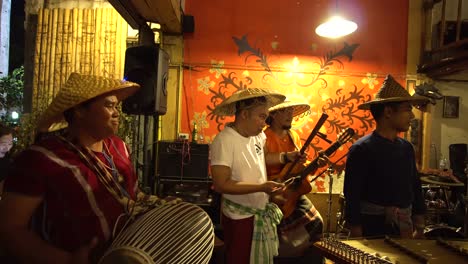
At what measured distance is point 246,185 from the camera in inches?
94.2

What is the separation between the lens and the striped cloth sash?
8.16 ft

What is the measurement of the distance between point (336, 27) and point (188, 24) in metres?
1.97

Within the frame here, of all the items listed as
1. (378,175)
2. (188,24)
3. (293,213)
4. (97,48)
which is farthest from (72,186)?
(97,48)

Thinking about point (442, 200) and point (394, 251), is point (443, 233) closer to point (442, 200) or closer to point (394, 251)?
point (442, 200)

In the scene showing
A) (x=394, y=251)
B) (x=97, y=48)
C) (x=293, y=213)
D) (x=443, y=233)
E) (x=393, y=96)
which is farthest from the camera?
(x=97, y=48)

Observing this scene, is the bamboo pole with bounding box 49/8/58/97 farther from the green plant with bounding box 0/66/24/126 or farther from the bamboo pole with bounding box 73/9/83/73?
the green plant with bounding box 0/66/24/126

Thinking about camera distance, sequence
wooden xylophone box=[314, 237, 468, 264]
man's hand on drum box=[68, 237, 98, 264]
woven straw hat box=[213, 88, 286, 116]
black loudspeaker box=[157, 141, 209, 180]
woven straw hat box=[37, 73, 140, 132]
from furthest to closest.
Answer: black loudspeaker box=[157, 141, 209, 180] → woven straw hat box=[213, 88, 286, 116] → wooden xylophone box=[314, 237, 468, 264] → woven straw hat box=[37, 73, 140, 132] → man's hand on drum box=[68, 237, 98, 264]

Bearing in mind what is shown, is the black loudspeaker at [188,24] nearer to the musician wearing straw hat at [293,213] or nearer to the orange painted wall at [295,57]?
the orange painted wall at [295,57]

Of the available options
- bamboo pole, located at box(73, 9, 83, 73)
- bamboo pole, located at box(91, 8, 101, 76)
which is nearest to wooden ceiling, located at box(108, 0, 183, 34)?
bamboo pole, located at box(91, 8, 101, 76)

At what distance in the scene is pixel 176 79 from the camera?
5285 millimetres

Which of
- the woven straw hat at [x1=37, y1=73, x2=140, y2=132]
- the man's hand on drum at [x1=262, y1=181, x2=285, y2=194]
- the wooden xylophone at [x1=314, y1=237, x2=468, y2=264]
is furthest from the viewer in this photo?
the man's hand on drum at [x1=262, y1=181, x2=285, y2=194]

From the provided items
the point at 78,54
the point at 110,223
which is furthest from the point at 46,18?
the point at 110,223

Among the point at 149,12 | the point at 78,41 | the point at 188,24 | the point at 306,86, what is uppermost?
the point at 188,24

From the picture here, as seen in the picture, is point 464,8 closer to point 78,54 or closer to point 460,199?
point 460,199
